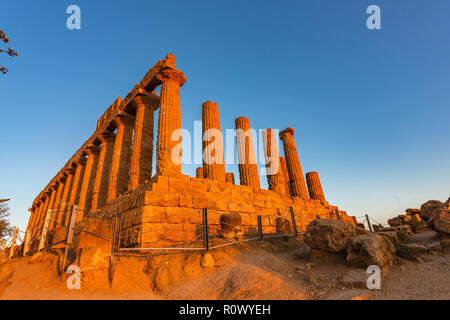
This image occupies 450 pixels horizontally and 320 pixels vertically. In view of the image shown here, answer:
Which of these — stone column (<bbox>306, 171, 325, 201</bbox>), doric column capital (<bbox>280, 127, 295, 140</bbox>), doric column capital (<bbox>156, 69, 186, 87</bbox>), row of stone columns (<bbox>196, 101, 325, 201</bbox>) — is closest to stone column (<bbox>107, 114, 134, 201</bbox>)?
doric column capital (<bbox>156, 69, 186, 87</bbox>)

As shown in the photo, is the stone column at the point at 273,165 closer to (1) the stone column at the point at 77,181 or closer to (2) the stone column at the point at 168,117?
(2) the stone column at the point at 168,117

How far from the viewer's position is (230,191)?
11.5 metres

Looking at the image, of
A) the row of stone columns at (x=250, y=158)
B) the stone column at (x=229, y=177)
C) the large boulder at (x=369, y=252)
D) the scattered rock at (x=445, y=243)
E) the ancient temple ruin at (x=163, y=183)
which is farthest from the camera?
the stone column at (x=229, y=177)

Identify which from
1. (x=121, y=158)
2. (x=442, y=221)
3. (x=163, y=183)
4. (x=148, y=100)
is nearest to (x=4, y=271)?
(x=163, y=183)

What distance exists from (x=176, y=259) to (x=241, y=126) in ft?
42.6

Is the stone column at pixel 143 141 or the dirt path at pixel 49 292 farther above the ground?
the stone column at pixel 143 141

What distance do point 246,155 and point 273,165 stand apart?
3.18 metres

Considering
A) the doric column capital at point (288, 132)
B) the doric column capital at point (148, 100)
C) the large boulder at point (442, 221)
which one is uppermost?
the doric column capital at point (288, 132)

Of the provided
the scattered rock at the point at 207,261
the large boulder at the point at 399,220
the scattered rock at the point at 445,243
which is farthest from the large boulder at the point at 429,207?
the scattered rock at the point at 207,261

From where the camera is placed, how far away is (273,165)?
18.9 metres

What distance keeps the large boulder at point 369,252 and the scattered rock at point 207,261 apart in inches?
129

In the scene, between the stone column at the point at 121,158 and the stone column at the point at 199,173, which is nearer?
the stone column at the point at 121,158

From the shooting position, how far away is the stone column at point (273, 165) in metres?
17.7

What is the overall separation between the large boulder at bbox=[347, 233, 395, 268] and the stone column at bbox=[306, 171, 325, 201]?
1625 cm
